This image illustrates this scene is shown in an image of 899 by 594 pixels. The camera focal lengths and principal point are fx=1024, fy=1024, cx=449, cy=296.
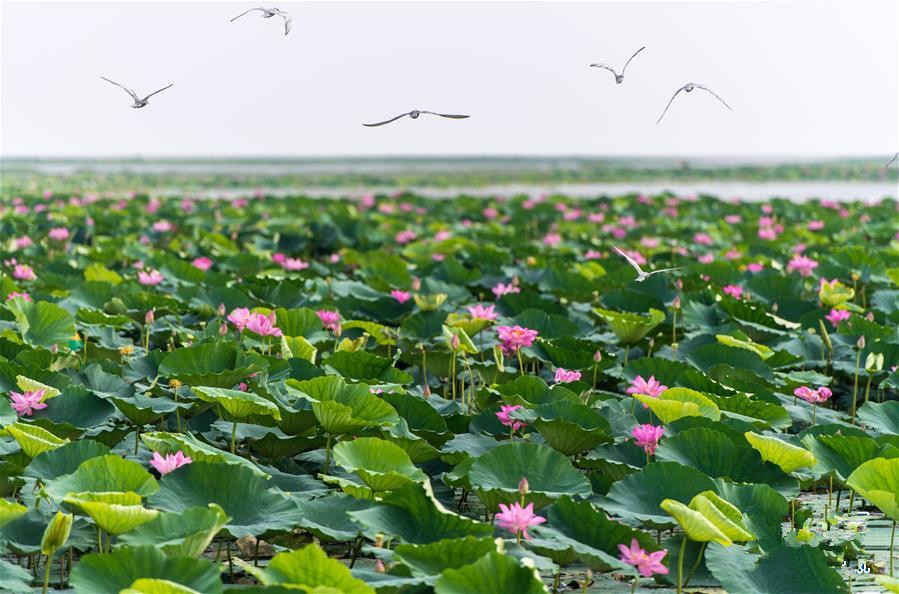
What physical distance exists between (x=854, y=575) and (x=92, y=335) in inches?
132

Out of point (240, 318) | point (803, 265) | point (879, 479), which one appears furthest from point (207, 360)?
point (803, 265)

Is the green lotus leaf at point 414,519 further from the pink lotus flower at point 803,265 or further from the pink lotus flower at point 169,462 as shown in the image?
the pink lotus flower at point 803,265

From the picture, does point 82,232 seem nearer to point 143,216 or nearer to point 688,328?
point 143,216

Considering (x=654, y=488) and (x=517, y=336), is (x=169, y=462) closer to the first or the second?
(x=654, y=488)

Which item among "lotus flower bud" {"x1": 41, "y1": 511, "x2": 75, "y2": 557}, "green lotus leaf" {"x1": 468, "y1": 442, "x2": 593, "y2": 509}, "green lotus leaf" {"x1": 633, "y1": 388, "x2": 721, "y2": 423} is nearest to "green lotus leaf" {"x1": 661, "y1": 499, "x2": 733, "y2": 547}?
"green lotus leaf" {"x1": 468, "y1": 442, "x2": 593, "y2": 509}

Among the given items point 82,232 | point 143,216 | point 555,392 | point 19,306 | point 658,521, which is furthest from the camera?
point 143,216

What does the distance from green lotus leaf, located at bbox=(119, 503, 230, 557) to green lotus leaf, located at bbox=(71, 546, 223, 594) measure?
0.40 feet

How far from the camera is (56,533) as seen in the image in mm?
2293

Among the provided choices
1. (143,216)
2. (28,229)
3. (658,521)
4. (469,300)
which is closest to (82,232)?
(28,229)

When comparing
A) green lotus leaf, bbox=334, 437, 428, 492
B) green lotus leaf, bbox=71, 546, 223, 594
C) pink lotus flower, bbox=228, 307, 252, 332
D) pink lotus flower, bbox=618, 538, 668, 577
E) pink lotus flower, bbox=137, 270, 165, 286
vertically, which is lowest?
pink lotus flower, bbox=618, 538, 668, 577

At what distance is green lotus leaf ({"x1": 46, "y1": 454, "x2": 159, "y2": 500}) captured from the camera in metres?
2.55

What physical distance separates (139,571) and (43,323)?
252 centimetres

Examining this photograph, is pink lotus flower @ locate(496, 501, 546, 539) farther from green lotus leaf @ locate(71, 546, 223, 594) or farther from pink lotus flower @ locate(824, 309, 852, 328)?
pink lotus flower @ locate(824, 309, 852, 328)

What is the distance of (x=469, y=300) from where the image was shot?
6.13 meters
